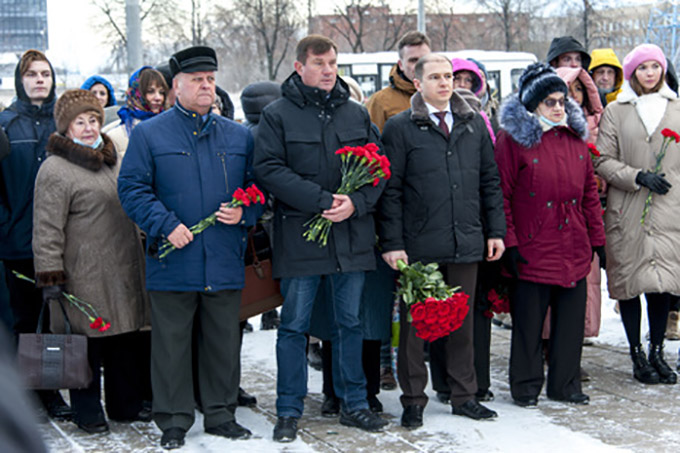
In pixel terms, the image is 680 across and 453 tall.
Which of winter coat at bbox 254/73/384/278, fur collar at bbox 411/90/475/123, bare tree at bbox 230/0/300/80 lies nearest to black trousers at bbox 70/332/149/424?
winter coat at bbox 254/73/384/278

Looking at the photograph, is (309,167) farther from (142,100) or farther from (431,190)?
(142,100)

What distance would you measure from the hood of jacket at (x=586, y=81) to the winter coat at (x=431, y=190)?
127 centimetres

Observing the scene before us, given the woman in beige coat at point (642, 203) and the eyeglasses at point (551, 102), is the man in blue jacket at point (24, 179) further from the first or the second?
the woman in beige coat at point (642, 203)

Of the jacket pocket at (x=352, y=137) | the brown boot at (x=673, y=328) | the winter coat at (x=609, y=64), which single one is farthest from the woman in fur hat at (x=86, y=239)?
the brown boot at (x=673, y=328)

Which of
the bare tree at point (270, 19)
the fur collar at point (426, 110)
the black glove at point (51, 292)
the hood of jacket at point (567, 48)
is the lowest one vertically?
the black glove at point (51, 292)

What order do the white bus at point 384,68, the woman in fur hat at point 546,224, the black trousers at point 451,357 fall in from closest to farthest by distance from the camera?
1. the black trousers at point 451,357
2. the woman in fur hat at point 546,224
3. the white bus at point 384,68

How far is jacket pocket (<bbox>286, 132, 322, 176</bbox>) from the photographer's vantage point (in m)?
4.90

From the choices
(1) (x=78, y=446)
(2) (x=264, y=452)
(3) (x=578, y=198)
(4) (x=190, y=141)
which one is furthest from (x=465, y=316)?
(1) (x=78, y=446)

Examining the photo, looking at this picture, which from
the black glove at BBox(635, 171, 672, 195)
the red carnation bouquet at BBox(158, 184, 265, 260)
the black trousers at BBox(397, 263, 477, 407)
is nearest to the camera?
the red carnation bouquet at BBox(158, 184, 265, 260)

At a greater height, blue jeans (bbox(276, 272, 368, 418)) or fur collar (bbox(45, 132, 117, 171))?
fur collar (bbox(45, 132, 117, 171))

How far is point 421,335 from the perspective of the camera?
487 centimetres

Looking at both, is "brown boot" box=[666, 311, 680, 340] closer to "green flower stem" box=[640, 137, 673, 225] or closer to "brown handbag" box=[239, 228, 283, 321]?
"green flower stem" box=[640, 137, 673, 225]

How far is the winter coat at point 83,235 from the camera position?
494 centimetres

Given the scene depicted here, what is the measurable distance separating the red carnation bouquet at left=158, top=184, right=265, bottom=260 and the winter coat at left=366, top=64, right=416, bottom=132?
180 cm
